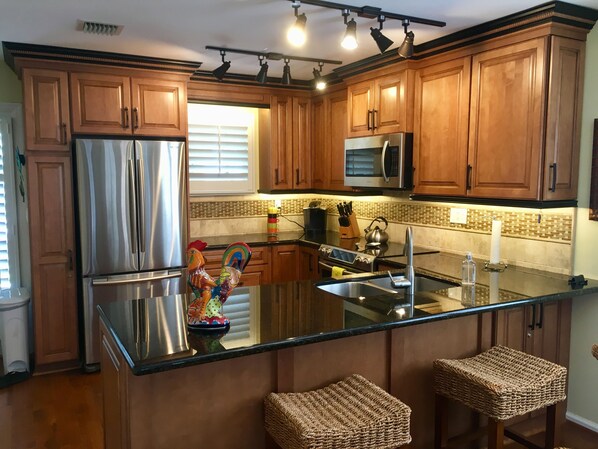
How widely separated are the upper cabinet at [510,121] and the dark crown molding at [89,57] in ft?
6.67

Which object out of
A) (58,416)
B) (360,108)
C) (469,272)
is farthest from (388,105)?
(58,416)

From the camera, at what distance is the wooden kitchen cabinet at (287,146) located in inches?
195

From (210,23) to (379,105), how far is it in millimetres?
1527

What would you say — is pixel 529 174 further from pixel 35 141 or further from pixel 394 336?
pixel 35 141

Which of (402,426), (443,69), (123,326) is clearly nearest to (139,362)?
(123,326)

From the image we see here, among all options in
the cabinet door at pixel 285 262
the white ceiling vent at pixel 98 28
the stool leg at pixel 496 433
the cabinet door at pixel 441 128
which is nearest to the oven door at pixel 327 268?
the cabinet door at pixel 285 262

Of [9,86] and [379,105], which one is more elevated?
[9,86]

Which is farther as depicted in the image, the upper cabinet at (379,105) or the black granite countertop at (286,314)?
the upper cabinet at (379,105)

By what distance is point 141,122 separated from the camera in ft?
13.2

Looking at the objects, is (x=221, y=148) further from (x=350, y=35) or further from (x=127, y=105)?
(x=350, y=35)

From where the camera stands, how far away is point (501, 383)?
6.81 ft

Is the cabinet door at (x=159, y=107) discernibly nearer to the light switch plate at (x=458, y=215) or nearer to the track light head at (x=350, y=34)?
the track light head at (x=350, y=34)

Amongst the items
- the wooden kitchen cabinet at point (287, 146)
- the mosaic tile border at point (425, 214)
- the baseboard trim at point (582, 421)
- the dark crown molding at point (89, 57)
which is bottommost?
the baseboard trim at point (582, 421)

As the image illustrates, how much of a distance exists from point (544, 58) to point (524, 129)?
15.8 inches
